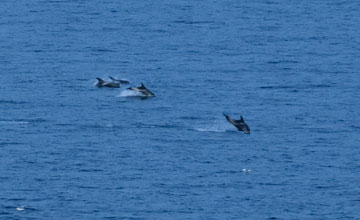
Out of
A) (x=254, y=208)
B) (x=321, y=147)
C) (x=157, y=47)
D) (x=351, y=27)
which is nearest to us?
(x=254, y=208)

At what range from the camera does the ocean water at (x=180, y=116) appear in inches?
3123

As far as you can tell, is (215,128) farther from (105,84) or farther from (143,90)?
(105,84)

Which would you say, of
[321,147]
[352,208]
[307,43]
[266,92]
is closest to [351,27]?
[307,43]

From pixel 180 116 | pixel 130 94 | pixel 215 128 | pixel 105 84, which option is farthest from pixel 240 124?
pixel 105 84

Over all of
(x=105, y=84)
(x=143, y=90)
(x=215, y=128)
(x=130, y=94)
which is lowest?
(x=215, y=128)

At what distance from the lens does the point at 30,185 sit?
265ft

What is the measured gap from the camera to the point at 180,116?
9588 cm

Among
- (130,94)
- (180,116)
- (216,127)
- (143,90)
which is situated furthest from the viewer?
(130,94)

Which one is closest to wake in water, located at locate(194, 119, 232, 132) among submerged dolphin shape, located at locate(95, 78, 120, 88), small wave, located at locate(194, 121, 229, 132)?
small wave, located at locate(194, 121, 229, 132)

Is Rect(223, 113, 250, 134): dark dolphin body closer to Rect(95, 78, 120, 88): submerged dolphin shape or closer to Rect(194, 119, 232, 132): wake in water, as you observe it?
Rect(194, 119, 232, 132): wake in water

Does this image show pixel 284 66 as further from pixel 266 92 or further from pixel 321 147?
pixel 321 147

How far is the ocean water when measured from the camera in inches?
3123

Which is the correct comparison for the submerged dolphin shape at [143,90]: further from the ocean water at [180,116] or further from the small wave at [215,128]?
the small wave at [215,128]

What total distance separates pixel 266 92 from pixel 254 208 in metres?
27.1
